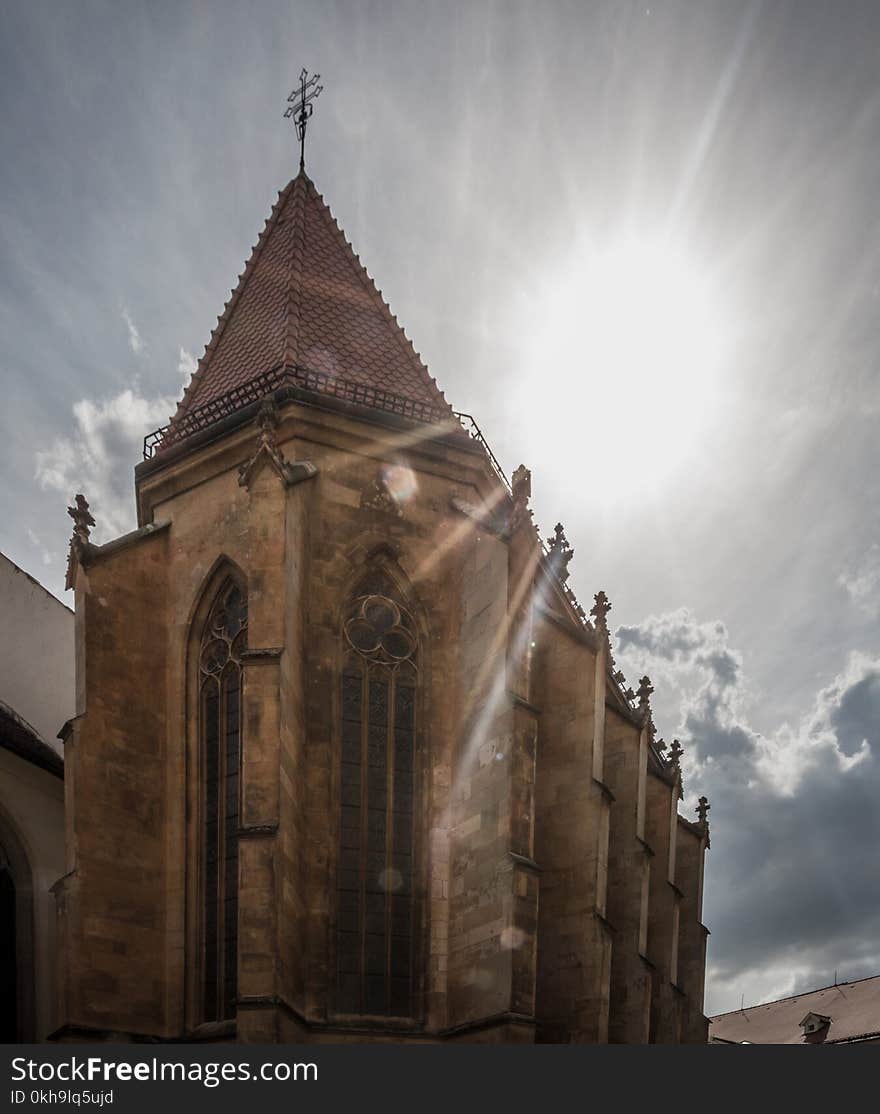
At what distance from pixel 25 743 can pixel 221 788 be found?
4638 millimetres

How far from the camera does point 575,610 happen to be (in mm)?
27016

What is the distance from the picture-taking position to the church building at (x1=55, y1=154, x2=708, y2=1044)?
18234mm

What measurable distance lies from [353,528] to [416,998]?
6.18m

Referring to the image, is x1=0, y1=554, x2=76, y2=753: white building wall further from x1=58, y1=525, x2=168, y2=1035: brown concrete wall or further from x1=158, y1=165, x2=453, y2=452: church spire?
x1=58, y1=525, x2=168, y2=1035: brown concrete wall

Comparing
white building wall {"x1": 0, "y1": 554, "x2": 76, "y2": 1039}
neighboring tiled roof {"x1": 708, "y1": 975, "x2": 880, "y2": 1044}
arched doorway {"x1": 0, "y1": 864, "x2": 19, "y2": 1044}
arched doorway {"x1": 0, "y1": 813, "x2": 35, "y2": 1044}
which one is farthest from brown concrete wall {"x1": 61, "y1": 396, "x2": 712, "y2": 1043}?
neighboring tiled roof {"x1": 708, "y1": 975, "x2": 880, "y2": 1044}

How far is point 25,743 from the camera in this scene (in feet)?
74.8

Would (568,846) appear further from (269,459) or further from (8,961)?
(8,961)

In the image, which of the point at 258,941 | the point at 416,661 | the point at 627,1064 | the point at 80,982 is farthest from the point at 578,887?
the point at 627,1064

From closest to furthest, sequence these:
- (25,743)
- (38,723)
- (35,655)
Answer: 1. (25,743)
2. (38,723)
3. (35,655)

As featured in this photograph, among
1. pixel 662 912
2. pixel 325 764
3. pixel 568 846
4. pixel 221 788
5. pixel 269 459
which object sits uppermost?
pixel 269 459

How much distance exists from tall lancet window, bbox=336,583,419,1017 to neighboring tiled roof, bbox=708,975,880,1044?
2225 centimetres

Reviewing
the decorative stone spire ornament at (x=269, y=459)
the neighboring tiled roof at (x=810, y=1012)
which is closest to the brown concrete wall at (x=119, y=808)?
the decorative stone spire ornament at (x=269, y=459)

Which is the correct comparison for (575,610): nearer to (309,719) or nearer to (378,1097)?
(309,719)

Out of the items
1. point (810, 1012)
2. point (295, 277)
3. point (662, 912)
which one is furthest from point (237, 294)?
point (810, 1012)
